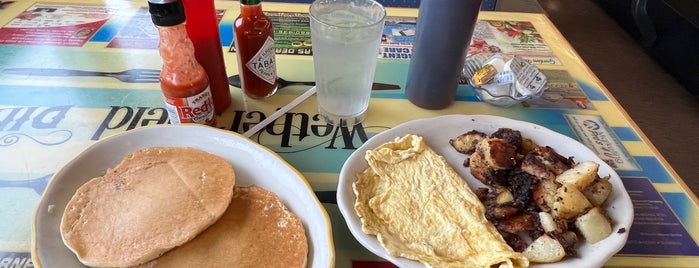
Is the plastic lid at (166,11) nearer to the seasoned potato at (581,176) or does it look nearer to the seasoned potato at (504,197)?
the seasoned potato at (504,197)

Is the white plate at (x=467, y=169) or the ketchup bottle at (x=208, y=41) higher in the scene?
the ketchup bottle at (x=208, y=41)

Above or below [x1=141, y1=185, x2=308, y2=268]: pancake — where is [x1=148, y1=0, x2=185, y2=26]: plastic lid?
above

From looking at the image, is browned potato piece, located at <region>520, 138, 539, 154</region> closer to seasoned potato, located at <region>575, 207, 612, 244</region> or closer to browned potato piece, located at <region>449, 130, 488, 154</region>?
browned potato piece, located at <region>449, 130, 488, 154</region>

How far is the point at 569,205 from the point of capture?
3.23 ft

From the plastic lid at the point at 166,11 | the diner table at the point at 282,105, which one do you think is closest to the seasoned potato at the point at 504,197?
the diner table at the point at 282,105

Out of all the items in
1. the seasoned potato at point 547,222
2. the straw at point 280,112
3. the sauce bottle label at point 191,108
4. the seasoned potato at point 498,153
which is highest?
the sauce bottle label at point 191,108

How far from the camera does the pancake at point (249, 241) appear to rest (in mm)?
900

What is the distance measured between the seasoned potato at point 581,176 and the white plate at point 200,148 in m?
0.59

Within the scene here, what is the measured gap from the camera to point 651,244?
3.44ft

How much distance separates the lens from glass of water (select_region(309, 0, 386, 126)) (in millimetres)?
1216

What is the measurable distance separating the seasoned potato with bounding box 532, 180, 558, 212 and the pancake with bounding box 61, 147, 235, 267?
0.74 meters

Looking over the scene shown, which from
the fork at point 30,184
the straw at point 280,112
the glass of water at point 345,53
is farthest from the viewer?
the straw at point 280,112

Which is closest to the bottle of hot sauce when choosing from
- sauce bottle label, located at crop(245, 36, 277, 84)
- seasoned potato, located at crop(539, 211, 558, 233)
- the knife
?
sauce bottle label, located at crop(245, 36, 277, 84)

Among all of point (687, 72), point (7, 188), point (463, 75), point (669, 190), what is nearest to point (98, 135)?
point (7, 188)
